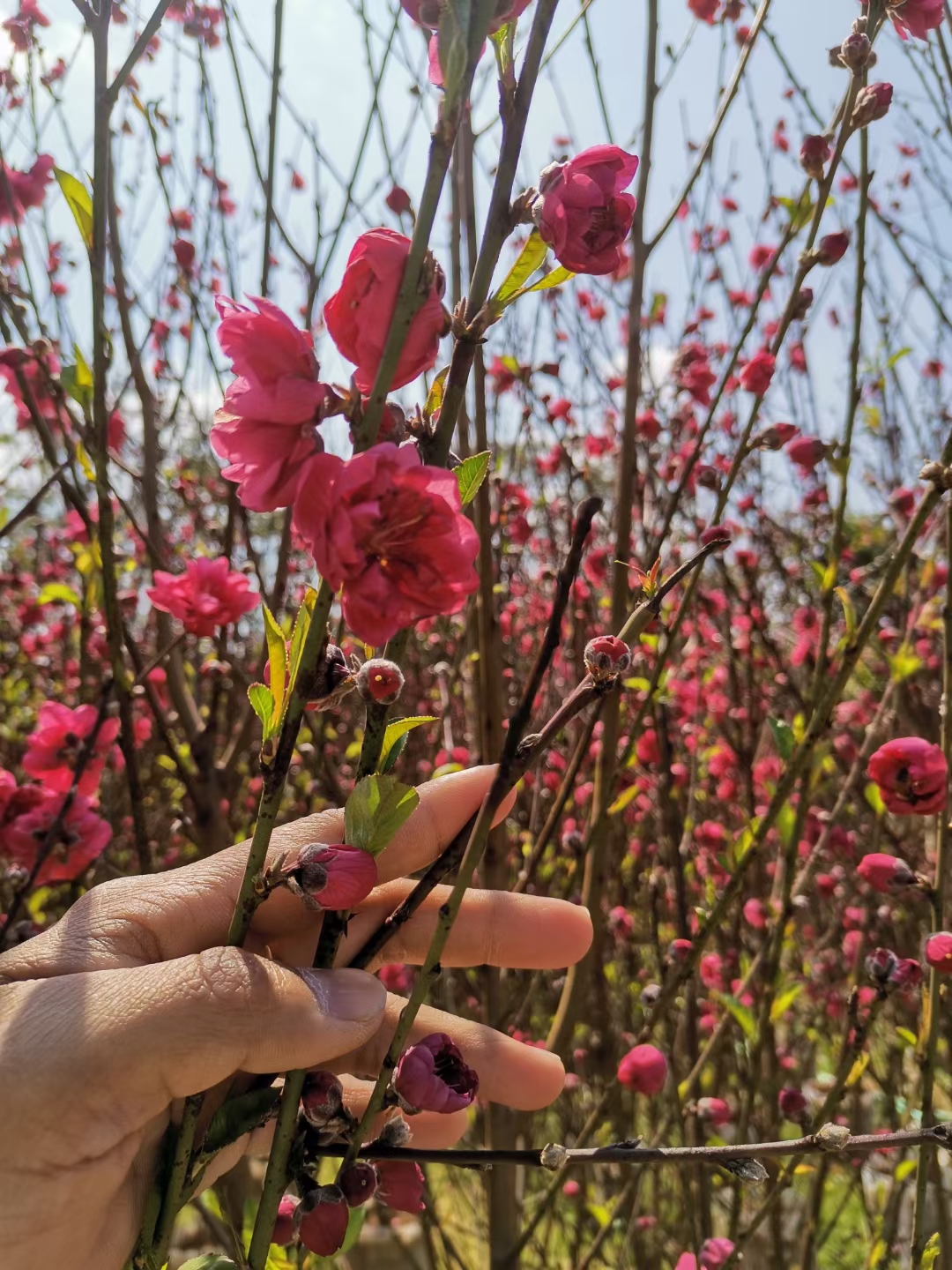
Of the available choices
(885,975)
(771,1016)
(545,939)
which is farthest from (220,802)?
(885,975)

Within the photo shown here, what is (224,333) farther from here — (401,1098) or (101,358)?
(101,358)

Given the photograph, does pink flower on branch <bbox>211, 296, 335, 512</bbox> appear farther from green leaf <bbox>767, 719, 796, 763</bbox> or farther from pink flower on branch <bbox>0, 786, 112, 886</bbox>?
pink flower on branch <bbox>0, 786, 112, 886</bbox>

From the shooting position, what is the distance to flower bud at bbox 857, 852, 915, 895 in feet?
4.10

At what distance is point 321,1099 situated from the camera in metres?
0.81

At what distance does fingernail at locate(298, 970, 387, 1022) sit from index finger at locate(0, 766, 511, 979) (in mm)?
205

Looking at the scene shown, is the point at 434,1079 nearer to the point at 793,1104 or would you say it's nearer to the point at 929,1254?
the point at 929,1254

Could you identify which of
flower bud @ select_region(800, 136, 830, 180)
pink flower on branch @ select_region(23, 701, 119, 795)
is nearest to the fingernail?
pink flower on branch @ select_region(23, 701, 119, 795)

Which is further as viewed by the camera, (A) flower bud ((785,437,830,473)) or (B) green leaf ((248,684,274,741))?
(A) flower bud ((785,437,830,473))

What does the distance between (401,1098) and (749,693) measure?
2163 mm

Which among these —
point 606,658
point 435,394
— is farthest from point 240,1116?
point 435,394

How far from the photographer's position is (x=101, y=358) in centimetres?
131

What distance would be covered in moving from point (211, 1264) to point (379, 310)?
0.88 m

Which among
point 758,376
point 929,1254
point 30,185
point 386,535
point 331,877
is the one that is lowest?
point 929,1254

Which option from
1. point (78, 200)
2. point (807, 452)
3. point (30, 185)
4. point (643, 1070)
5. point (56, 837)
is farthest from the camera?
point (30, 185)
